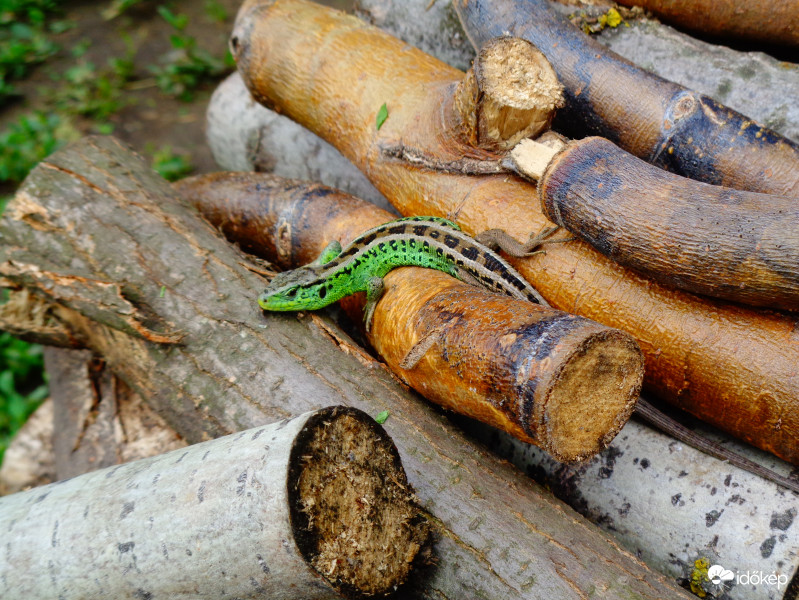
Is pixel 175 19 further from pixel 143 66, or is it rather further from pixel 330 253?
pixel 330 253

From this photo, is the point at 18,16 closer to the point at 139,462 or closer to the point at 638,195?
the point at 139,462

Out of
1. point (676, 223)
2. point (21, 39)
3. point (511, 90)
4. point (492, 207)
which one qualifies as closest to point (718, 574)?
point (676, 223)

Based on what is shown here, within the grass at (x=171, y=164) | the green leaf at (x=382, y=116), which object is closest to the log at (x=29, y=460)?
the grass at (x=171, y=164)

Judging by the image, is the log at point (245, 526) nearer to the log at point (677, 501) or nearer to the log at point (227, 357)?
the log at point (227, 357)

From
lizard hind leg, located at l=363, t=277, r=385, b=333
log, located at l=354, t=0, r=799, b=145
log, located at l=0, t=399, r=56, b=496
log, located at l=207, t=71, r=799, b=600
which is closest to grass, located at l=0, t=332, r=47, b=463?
log, located at l=0, t=399, r=56, b=496

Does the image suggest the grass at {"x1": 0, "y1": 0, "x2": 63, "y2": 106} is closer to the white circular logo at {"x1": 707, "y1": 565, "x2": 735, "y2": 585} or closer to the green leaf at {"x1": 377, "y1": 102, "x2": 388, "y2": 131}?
the green leaf at {"x1": 377, "y1": 102, "x2": 388, "y2": 131}

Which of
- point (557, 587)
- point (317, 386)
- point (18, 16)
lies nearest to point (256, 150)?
point (317, 386)
